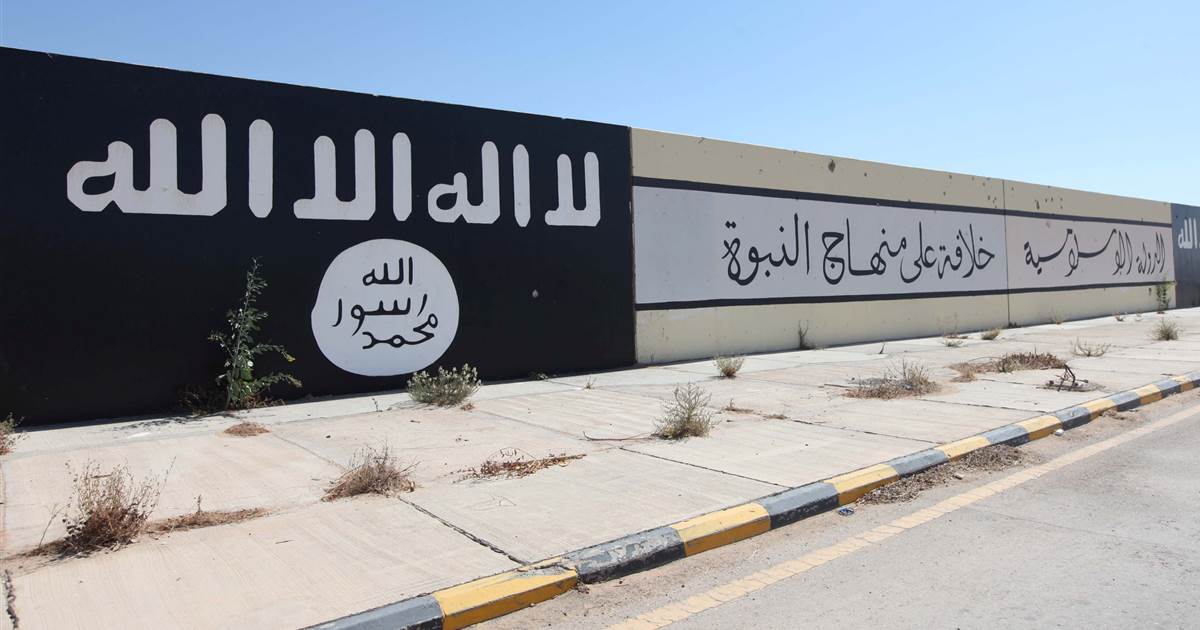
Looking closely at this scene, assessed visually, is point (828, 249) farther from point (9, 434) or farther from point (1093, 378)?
point (9, 434)

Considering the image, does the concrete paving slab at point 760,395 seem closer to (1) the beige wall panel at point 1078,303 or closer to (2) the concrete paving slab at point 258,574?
(2) the concrete paving slab at point 258,574

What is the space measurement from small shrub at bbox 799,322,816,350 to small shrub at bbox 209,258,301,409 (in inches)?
420

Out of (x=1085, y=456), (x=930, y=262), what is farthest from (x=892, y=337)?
(x=1085, y=456)

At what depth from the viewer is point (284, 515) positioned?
5203mm

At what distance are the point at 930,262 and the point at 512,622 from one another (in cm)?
1886

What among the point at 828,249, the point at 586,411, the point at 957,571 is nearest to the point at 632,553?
the point at 957,571

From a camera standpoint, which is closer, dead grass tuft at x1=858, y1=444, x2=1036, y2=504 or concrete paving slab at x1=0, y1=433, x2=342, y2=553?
concrete paving slab at x1=0, y1=433, x2=342, y2=553

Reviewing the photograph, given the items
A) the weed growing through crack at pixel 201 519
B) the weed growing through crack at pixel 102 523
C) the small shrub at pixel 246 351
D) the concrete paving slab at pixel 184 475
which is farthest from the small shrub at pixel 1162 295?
the weed growing through crack at pixel 102 523

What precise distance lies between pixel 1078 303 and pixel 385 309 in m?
24.1

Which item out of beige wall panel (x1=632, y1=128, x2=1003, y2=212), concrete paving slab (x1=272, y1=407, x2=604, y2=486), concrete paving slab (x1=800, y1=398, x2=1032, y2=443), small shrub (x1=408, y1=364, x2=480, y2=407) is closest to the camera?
concrete paving slab (x1=272, y1=407, x2=604, y2=486)

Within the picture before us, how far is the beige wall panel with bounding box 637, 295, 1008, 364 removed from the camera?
14.5 meters

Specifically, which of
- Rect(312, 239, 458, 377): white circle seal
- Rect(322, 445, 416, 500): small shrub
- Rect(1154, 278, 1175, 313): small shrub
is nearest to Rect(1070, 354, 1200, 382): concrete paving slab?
Rect(312, 239, 458, 377): white circle seal

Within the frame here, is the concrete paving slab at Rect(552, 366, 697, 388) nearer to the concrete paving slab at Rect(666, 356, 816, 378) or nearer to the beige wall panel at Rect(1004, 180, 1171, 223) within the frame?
the concrete paving slab at Rect(666, 356, 816, 378)

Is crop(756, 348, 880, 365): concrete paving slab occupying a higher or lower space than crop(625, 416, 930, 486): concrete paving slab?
higher
